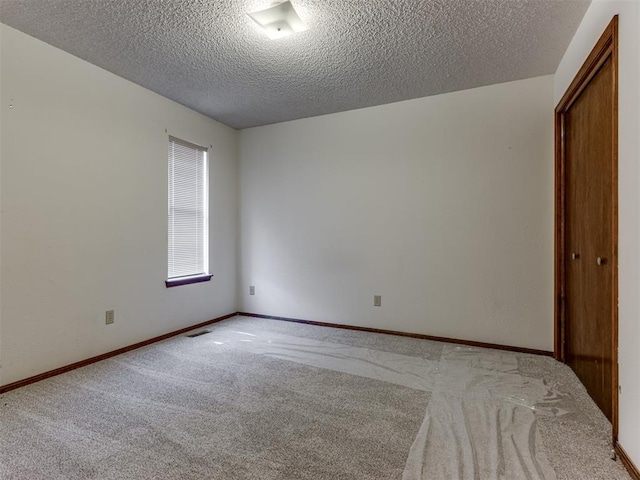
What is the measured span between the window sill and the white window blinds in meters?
0.08

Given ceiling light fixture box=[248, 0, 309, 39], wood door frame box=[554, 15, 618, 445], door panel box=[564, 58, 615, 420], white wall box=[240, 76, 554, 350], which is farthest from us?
white wall box=[240, 76, 554, 350]

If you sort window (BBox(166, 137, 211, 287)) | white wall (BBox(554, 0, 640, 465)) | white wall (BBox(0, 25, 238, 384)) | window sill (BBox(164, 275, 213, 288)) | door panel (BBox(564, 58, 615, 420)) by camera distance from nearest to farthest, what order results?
white wall (BBox(554, 0, 640, 465)) → door panel (BBox(564, 58, 615, 420)) → white wall (BBox(0, 25, 238, 384)) → window sill (BBox(164, 275, 213, 288)) → window (BBox(166, 137, 211, 287))

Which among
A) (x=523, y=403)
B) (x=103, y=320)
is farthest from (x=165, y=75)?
(x=523, y=403)

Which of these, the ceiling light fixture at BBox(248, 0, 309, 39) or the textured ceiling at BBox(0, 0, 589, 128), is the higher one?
the textured ceiling at BBox(0, 0, 589, 128)

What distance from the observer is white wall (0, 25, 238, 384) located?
235 cm

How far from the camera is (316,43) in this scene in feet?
8.16

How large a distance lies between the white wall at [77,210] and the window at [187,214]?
15 cm

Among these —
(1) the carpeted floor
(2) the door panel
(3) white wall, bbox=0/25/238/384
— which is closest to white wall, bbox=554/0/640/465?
(2) the door panel

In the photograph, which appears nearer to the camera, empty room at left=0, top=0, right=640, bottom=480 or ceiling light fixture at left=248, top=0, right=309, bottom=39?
empty room at left=0, top=0, right=640, bottom=480

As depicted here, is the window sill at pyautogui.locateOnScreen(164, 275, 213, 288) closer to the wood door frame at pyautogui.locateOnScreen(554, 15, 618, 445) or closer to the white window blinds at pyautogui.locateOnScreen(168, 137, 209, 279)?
the white window blinds at pyautogui.locateOnScreen(168, 137, 209, 279)

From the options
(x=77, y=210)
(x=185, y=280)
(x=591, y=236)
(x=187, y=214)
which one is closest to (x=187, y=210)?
(x=187, y=214)

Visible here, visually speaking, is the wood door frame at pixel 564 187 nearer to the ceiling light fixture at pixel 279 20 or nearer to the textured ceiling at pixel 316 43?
the textured ceiling at pixel 316 43

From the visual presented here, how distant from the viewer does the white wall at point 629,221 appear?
1.48 metres

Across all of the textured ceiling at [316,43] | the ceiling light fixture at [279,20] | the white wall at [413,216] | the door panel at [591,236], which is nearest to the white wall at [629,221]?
the door panel at [591,236]
